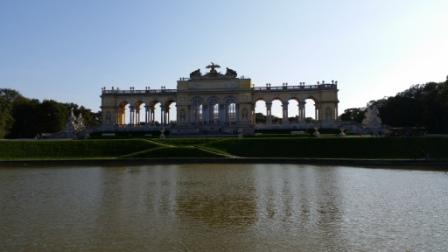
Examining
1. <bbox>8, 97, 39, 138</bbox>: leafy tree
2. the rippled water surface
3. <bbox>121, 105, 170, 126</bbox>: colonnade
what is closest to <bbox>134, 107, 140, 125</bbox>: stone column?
<bbox>121, 105, 170, 126</bbox>: colonnade

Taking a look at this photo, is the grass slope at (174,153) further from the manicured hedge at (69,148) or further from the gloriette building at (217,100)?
the gloriette building at (217,100)

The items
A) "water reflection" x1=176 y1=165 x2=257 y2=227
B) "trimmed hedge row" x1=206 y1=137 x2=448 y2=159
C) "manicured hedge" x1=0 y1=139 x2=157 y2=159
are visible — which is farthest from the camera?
"manicured hedge" x1=0 y1=139 x2=157 y2=159

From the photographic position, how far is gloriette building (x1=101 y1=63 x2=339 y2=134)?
74062 millimetres

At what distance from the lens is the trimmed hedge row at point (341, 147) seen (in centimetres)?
3950

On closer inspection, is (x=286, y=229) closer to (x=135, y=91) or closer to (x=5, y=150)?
(x=5, y=150)

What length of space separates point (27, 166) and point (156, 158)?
1016cm

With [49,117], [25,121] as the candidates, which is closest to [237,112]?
[49,117]

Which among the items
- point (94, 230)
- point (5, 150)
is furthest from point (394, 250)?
point (5, 150)

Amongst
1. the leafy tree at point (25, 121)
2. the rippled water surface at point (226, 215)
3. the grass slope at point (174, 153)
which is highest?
the leafy tree at point (25, 121)

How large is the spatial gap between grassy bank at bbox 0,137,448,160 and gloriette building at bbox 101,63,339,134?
25.5m

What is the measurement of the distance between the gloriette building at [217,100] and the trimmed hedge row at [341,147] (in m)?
26.3

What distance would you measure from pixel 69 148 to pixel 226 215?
111 feet

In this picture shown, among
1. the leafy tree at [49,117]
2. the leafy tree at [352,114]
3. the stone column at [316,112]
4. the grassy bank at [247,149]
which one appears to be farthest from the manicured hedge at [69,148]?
the leafy tree at [352,114]

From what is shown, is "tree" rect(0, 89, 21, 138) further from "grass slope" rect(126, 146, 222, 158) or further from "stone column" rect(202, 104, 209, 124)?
"stone column" rect(202, 104, 209, 124)
